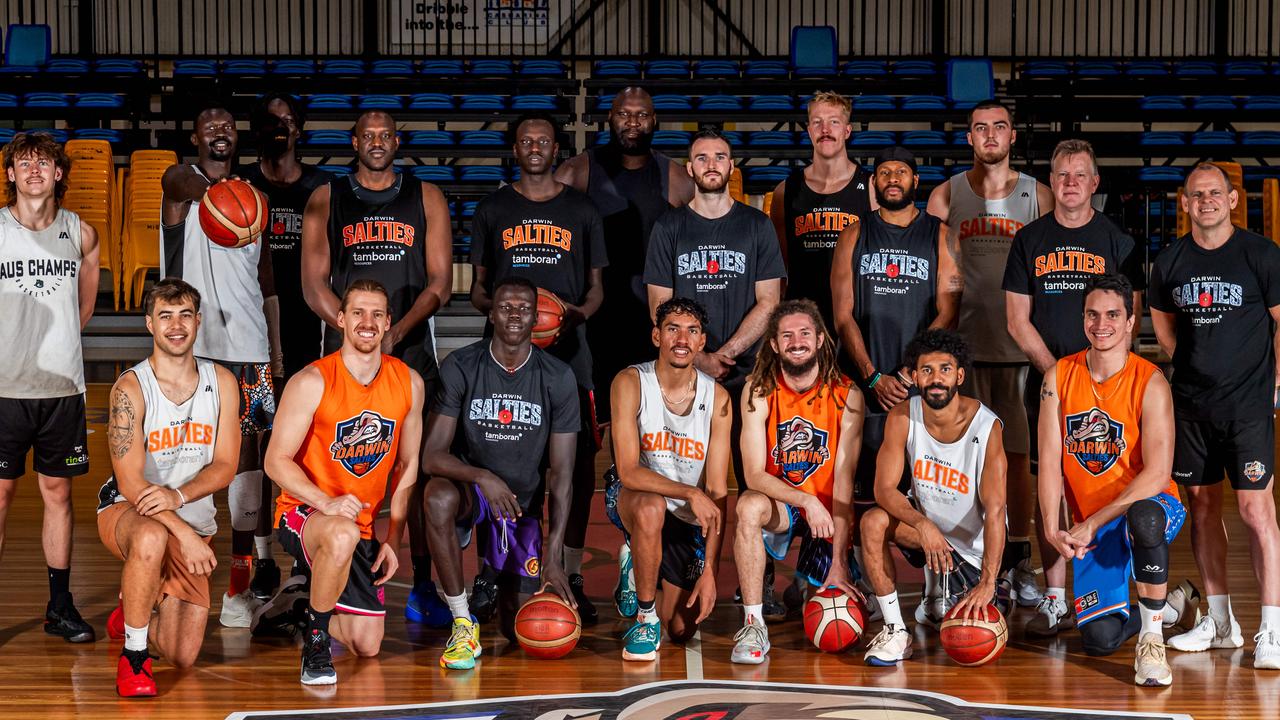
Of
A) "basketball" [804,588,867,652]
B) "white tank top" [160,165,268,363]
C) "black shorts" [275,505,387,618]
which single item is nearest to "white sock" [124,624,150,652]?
"black shorts" [275,505,387,618]

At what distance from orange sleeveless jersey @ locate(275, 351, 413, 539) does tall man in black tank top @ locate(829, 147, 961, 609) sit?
5.75ft

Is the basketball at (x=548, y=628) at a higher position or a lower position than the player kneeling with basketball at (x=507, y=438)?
lower

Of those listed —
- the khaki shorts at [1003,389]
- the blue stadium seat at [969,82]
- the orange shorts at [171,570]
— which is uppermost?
the blue stadium seat at [969,82]

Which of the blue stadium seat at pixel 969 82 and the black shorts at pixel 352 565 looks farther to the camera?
the blue stadium seat at pixel 969 82

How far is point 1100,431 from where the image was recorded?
432 centimetres

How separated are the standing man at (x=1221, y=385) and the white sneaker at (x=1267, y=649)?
136 mm

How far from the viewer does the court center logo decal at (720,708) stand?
3.62 metres

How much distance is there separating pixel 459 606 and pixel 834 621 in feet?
4.19

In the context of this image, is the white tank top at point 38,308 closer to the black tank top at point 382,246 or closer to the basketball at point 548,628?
the black tank top at point 382,246

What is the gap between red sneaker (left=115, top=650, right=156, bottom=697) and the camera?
151 inches

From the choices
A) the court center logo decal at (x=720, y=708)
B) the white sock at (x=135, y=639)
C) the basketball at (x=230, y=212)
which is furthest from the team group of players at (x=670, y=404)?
the court center logo decal at (x=720, y=708)

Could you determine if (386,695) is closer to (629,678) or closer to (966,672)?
(629,678)

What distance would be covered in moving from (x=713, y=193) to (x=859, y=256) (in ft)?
2.03

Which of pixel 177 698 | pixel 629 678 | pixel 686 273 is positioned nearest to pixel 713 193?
pixel 686 273
